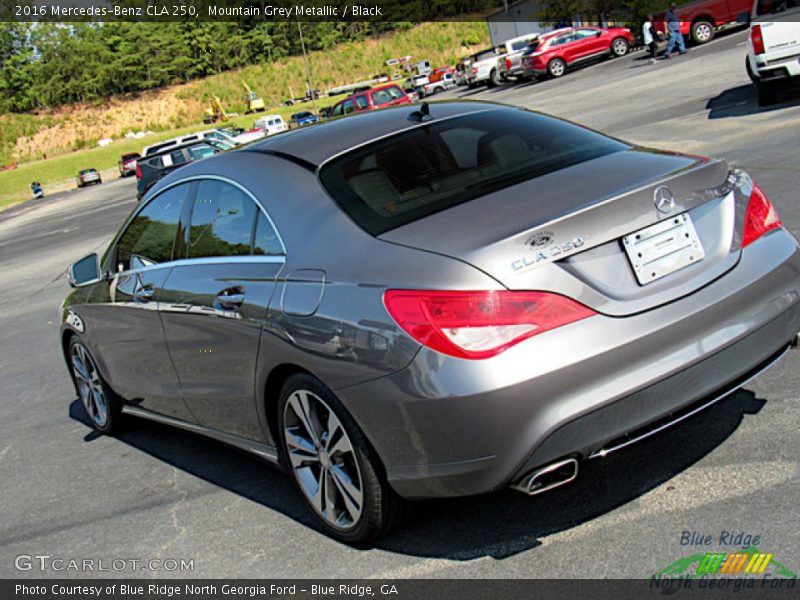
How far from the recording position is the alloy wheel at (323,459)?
3.72m

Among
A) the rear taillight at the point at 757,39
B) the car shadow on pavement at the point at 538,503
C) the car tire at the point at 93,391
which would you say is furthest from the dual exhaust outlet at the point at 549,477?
the rear taillight at the point at 757,39

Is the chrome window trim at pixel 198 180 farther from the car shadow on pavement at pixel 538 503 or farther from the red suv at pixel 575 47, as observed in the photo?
the red suv at pixel 575 47

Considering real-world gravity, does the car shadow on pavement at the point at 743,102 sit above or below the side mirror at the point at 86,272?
below

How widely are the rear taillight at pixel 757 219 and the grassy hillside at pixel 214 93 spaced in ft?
350

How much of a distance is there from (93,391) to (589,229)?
399 cm

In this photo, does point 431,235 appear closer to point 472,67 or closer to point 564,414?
point 564,414

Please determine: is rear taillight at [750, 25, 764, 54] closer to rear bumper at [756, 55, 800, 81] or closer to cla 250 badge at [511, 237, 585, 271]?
rear bumper at [756, 55, 800, 81]

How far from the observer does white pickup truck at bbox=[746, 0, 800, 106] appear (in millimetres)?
13984

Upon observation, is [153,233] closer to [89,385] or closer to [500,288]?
[89,385]

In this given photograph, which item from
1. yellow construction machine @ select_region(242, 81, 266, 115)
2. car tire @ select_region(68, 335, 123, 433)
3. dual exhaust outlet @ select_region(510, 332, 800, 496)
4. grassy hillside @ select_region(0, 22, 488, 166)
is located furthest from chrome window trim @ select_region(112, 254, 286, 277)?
grassy hillside @ select_region(0, 22, 488, 166)

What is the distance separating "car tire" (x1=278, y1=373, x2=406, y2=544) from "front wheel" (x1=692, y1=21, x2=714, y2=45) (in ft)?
109

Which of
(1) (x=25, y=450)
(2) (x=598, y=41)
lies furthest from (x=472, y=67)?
(1) (x=25, y=450)

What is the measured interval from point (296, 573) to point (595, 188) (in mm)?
1885

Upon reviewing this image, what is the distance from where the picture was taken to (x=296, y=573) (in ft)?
12.4
